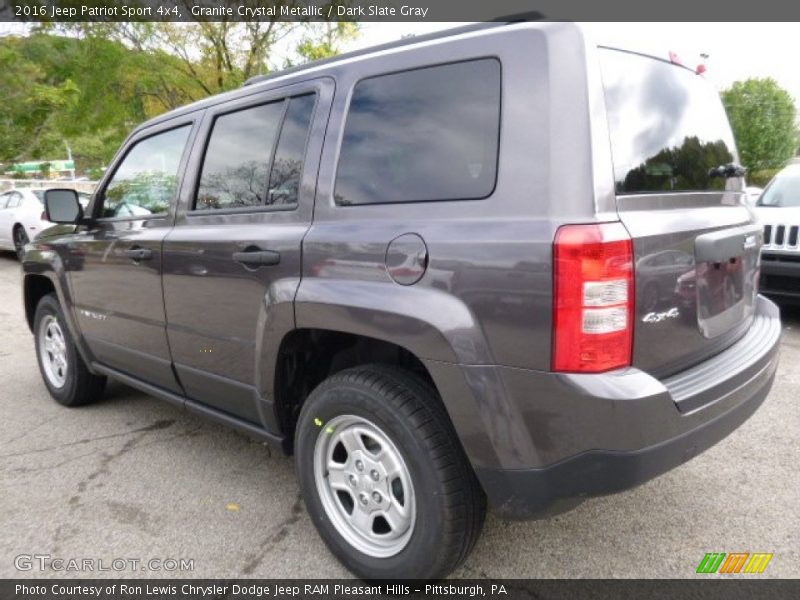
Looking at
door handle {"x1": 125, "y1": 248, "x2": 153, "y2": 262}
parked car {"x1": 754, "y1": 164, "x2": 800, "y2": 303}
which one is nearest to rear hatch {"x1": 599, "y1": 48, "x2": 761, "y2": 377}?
door handle {"x1": 125, "y1": 248, "x2": 153, "y2": 262}

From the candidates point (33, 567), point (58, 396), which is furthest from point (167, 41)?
point (33, 567)

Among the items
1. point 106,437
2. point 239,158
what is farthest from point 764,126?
point 106,437

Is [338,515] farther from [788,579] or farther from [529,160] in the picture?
[788,579]

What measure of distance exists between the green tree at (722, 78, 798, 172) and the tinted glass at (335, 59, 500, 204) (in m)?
34.2

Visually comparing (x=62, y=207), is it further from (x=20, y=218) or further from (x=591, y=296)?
(x=20, y=218)

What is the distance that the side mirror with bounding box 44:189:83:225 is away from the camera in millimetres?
3607

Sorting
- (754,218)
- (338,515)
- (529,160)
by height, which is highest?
(529,160)

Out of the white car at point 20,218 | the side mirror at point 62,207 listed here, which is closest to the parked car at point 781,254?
the side mirror at point 62,207

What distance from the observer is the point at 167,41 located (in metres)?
12.3

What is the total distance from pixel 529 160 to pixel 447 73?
1.64 feet

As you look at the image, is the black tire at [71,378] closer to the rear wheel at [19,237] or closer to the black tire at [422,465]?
the black tire at [422,465]

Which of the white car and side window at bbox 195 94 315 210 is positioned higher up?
side window at bbox 195 94 315 210

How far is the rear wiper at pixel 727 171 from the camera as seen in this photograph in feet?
7.95

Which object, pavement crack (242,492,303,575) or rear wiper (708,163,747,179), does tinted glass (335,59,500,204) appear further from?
pavement crack (242,492,303,575)
